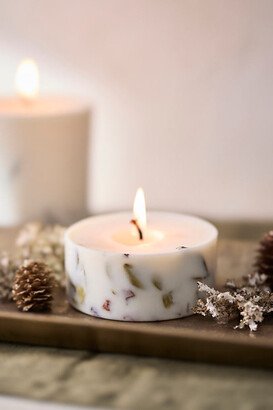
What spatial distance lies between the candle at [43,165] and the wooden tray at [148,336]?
28cm

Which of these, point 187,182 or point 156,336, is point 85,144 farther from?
point 156,336

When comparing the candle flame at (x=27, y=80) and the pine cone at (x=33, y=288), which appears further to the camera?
the candle flame at (x=27, y=80)

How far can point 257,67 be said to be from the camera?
1043 mm

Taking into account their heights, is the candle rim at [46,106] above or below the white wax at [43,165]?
above

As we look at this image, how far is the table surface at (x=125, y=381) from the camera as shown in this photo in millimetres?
607

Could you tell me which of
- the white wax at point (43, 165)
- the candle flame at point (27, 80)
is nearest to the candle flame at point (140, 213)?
the white wax at point (43, 165)

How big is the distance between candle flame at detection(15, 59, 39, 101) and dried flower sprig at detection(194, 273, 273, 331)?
17.8 inches

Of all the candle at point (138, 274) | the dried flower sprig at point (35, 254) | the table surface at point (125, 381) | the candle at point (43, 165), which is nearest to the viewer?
the table surface at point (125, 381)

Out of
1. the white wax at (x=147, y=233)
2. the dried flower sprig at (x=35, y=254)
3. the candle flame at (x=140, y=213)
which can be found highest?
the candle flame at (x=140, y=213)

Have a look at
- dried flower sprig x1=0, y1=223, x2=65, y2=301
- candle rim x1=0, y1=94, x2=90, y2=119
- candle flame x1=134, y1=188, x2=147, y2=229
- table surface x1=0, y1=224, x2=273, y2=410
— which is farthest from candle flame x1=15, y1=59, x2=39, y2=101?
table surface x1=0, y1=224, x2=273, y2=410

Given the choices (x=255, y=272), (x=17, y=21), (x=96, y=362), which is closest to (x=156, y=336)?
(x=96, y=362)

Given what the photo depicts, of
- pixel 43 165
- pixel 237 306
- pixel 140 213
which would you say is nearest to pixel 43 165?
pixel 43 165

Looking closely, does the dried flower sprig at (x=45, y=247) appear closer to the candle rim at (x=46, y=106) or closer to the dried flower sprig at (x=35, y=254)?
the dried flower sprig at (x=35, y=254)

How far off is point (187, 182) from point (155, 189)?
1.9 inches
